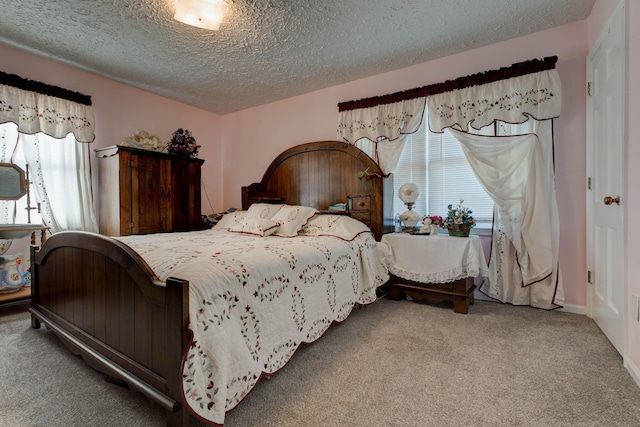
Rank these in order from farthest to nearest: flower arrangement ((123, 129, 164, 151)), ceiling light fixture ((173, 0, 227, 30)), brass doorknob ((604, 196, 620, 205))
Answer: flower arrangement ((123, 129, 164, 151)) < ceiling light fixture ((173, 0, 227, 30)) < brass doorknob ((604, 196, 620, 205))

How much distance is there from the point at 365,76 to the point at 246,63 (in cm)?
136

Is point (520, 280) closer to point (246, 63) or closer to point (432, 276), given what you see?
point (432, 276)

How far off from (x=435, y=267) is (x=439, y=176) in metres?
1.03

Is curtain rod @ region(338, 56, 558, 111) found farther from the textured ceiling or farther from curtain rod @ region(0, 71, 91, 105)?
curtain rod @ region(0, 71, 91, 105)

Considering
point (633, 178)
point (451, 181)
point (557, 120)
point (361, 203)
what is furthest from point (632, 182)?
point (361, 203)

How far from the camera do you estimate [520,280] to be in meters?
2.75

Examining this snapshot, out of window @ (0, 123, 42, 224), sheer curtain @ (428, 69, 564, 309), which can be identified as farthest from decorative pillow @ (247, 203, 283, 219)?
window @ (0, 123, 42, 224)

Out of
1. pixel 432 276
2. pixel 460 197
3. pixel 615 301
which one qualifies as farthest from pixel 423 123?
pixel 615 301

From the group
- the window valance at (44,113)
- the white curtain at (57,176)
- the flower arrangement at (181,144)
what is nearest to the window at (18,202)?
the white curtain at (57,176)

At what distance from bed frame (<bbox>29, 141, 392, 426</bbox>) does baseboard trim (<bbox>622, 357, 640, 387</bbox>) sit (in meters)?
2.23

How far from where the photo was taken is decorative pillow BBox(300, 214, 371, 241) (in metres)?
2.82

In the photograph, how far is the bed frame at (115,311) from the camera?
1.22m

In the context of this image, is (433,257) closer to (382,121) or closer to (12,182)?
(382,121)

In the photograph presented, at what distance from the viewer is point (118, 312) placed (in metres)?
1.54
